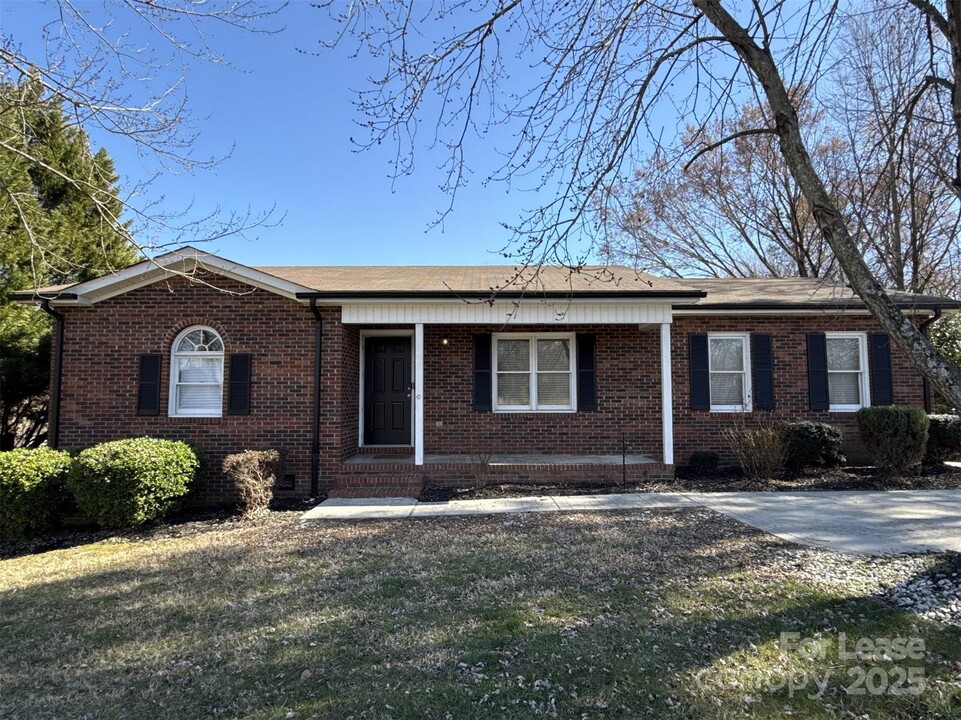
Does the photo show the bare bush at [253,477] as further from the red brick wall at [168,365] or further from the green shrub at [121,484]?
the green shrub at [121,484]

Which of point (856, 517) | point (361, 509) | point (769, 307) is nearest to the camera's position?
point (856, 517)

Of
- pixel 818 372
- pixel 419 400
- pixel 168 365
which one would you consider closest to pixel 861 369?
pixel 818 372

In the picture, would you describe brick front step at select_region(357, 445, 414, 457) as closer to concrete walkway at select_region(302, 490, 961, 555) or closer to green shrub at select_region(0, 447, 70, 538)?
concrete walkway at select_region(302, 490, 961, 555)

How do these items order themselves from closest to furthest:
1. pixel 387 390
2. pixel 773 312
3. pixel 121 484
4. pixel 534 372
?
pixel 121 484 → pixel 773 312 → pixel 534 372 → pixel 387 390

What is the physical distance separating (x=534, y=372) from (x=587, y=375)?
995mm

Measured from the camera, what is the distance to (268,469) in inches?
314

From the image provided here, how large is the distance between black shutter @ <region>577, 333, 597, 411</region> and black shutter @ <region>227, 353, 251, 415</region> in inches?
228

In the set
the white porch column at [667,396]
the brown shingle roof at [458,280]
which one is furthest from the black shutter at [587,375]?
the white porch column at [667,396]

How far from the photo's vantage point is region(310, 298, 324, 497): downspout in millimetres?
8500

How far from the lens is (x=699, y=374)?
1001 cm

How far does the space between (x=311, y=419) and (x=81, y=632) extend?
193 inches

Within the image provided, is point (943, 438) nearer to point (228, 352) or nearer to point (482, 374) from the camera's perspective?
point (482, 374)

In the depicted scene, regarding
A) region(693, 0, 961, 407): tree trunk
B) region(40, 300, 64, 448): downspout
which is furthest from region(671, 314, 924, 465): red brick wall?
region(40, 300, 64, 448): downspout

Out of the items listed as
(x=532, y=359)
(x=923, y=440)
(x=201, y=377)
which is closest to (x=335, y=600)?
(x=201, y=377)
